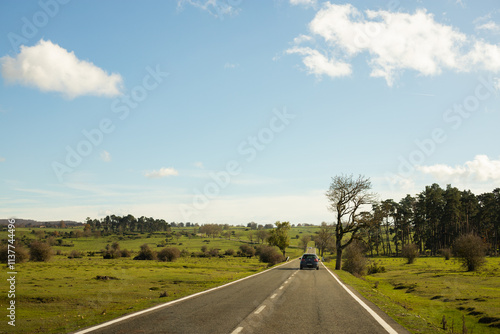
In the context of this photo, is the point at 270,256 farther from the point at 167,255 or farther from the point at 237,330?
the point at 237,330

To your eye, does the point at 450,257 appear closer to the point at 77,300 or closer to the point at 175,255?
the point at 175,255

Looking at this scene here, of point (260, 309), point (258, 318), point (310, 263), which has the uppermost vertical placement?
point (258, 318)

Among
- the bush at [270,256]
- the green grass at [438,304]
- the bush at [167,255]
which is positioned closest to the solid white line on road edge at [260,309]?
the green grass at [438,304]

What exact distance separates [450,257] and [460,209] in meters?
20.5

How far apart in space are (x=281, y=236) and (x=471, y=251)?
154 feet

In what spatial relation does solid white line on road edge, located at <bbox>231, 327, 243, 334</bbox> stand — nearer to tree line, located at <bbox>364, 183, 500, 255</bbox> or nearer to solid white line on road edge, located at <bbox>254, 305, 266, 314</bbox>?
solid white line on road edge, located at <bbox>254, 305, 266, 314</bbox>

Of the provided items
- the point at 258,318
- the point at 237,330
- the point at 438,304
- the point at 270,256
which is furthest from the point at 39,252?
the point at 237,330

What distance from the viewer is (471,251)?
49.6 meters

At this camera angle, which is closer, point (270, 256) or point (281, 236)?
point (270, 256)

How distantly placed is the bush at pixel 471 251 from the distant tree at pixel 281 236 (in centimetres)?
4444

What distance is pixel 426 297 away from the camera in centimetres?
3016

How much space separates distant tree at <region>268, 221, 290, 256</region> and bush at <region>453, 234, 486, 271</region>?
4444 centimetres

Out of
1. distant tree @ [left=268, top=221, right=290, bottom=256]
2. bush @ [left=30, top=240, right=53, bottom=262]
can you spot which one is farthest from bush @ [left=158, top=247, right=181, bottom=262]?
distant tree @ [left=268, top=221, right=290, bottom=256]

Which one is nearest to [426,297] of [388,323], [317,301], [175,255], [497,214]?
[317,301]
